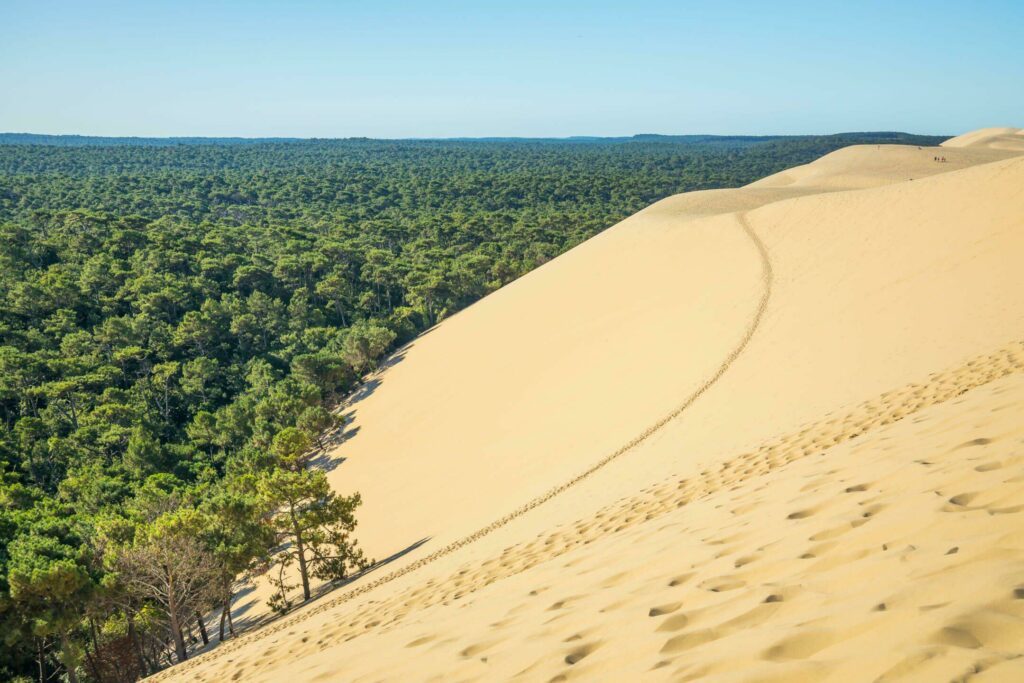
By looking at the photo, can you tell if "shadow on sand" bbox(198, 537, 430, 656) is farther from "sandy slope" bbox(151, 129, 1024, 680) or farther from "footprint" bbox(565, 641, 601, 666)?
"footprint" bbox(565, 641, 601, 666)

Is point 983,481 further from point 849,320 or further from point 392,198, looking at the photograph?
point 392,198

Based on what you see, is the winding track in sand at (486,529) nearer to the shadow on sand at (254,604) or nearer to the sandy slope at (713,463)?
the sandy slope at (713,463)

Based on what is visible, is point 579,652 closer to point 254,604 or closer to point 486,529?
point 486,529

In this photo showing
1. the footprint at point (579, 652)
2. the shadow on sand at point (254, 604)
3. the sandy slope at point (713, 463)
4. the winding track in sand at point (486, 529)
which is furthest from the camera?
the shadow on sand at point (254, 604)

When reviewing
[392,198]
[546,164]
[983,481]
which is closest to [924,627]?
[983,481]

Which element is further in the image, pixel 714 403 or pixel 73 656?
pixel 714 403

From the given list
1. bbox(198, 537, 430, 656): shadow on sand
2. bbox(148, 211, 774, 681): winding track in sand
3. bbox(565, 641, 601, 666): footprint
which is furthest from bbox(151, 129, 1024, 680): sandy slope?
bbox(198, 537, 430, 656): shadow on sand

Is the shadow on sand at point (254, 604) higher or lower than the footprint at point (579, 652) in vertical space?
lower

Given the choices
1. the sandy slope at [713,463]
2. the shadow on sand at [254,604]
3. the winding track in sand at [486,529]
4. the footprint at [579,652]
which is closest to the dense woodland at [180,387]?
the shadow on sand at [254,604]
